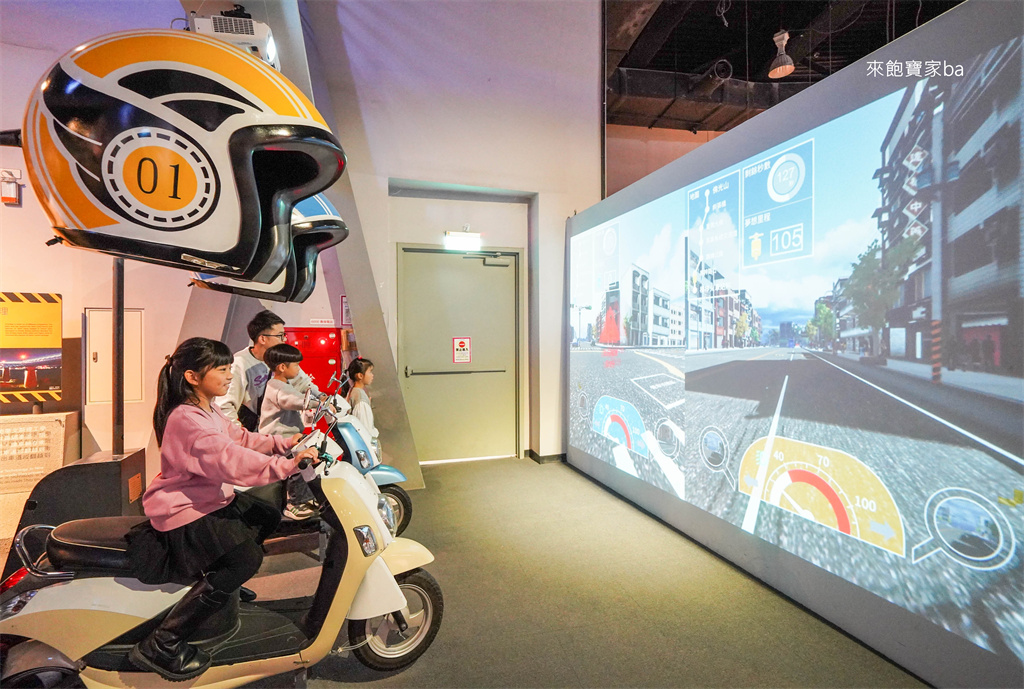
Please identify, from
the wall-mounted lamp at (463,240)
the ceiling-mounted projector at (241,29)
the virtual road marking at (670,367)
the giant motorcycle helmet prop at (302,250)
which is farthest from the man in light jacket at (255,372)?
the virtual road marking at (670,367)

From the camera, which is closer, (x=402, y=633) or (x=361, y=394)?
(x=402, y=633)

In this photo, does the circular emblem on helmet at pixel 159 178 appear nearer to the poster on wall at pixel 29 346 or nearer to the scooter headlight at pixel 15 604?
the scooter headlight at pixel 15 604

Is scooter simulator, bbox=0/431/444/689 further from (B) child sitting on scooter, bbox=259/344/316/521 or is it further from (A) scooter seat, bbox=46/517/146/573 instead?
(B) child sitting on scooter, bbox=259/344/316/521

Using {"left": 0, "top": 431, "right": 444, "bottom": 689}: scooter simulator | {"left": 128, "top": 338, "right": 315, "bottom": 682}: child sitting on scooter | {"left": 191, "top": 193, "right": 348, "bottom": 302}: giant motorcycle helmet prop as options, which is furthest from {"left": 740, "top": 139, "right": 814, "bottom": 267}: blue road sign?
{"left": 128, "top": 338, "right": 315, "bottom": 682}: child sitting on scooter

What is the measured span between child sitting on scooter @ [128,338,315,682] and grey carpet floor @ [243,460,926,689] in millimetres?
470

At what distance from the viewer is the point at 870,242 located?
1966 mm

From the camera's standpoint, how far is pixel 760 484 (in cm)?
246

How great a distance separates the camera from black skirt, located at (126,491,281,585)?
5.12ft

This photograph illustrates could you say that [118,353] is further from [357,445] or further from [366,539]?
[366,539]

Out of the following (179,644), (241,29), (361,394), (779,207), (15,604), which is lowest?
(179,644)

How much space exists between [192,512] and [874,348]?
9.05 feet

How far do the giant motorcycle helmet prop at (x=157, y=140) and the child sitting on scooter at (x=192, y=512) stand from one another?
0.62 meters

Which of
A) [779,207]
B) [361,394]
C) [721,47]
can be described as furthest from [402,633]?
[721,47]

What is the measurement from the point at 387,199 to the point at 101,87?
10.8ft
